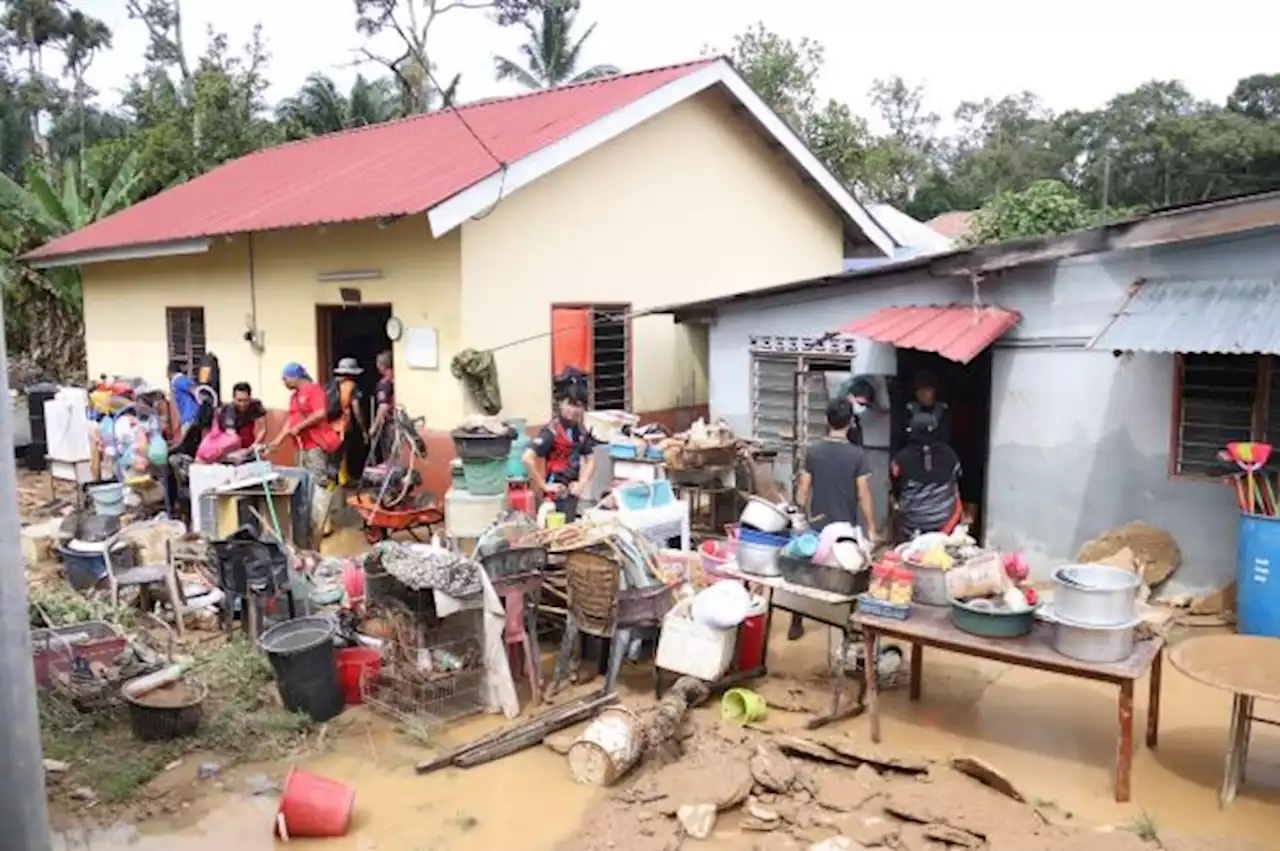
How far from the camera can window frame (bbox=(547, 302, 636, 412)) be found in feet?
37.4

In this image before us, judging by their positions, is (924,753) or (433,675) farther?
(433,675)

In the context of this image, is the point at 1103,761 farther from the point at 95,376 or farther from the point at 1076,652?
the point at 95,376

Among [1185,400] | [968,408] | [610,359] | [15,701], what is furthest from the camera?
[610,359]

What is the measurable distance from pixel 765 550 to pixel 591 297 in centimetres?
602

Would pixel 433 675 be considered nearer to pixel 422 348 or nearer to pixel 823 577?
pixel 823 577

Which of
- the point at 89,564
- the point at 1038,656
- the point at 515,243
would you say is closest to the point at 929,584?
the point at 1038,656

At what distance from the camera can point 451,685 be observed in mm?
6406

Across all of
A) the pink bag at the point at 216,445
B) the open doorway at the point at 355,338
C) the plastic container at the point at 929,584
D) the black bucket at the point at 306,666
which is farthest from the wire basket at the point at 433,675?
the open doorway at the point at 355,338

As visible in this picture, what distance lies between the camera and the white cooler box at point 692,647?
6.27 m

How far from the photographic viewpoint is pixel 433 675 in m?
6.33

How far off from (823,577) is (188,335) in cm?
1208

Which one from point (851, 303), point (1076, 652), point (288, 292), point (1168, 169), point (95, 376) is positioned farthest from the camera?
point (1168, 169)

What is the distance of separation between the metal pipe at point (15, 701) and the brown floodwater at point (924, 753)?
2096 millimetres

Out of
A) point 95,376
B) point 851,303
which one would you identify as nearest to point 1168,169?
point 851,303
